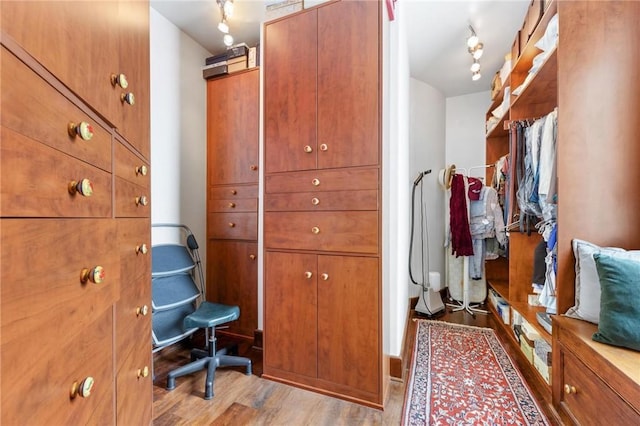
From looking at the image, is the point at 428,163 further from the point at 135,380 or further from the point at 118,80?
the point at 135,380

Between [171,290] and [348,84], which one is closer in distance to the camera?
[348,84]

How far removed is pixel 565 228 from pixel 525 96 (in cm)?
124

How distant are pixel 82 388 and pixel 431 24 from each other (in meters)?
3.06

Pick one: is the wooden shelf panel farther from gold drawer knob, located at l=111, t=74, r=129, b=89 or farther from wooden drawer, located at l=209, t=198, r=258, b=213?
gold drawer knob, located at l=111, t=74, r=129, b=89

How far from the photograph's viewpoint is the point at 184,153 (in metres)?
2.39

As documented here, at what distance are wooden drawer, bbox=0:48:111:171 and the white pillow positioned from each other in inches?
75.2

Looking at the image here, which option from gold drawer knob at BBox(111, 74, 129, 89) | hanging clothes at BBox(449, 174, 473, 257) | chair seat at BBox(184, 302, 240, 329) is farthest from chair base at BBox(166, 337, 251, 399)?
hanging clothes at BBox(449, 174, 473, 257)

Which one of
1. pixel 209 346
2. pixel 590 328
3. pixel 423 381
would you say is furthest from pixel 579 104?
pixel 209 346

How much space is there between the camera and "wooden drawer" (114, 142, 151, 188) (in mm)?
840

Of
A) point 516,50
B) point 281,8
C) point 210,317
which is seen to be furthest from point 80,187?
point 516,50

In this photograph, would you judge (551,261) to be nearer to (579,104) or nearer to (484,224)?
(579,104)

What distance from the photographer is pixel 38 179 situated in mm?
484

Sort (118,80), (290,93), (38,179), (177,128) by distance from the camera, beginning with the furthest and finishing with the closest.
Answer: (177,128)
(290,93)
(118,80)
(38,179)

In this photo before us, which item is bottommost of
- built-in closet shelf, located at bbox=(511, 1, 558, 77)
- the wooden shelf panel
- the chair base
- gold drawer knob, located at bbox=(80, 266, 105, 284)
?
the chair base
